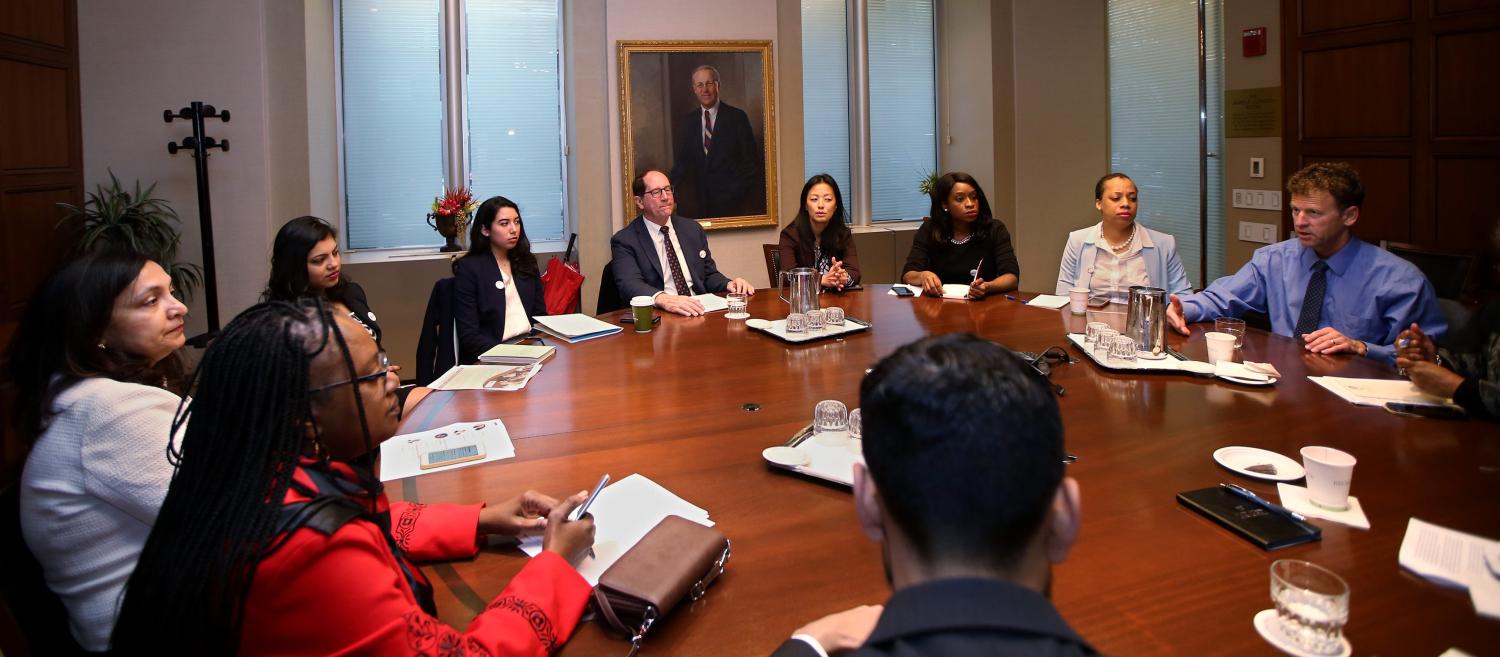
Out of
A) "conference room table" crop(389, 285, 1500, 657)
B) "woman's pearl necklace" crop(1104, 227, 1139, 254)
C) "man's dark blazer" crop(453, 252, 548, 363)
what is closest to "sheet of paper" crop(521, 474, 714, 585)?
"conference room table" crop(389, 285, 1500, 657)

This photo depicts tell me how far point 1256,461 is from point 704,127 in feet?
15.0

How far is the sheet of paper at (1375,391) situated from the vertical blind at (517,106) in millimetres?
4972

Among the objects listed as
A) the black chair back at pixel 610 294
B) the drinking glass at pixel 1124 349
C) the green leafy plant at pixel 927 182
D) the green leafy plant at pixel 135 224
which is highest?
the green leafy plant at pixel 927 182

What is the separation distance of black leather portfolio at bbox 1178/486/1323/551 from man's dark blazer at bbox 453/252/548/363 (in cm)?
293

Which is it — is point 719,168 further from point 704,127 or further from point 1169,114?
point 1169,114

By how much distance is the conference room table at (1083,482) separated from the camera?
1306mm

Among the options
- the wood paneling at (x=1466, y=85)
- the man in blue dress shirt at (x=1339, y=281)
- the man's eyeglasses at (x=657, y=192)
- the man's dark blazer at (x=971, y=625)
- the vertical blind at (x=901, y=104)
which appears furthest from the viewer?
the vertical blind at (x=901, y=104)

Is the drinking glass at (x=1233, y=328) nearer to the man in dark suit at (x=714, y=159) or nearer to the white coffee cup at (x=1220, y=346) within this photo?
the white coffee cup at (x=1220, y=346)

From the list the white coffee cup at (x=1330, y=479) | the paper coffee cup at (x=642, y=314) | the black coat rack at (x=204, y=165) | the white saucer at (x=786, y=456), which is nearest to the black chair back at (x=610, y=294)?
the paper coffee cup at (x=642, y=314)

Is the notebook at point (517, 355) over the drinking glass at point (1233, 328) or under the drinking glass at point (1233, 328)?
under

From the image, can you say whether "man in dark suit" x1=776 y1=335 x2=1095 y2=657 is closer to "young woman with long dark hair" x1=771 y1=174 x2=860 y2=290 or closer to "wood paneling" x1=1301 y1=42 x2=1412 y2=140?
"young woman with long dark hair" x1=771 y1=174 x2=860 y2=290

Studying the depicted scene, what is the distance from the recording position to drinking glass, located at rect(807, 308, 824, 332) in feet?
10.9

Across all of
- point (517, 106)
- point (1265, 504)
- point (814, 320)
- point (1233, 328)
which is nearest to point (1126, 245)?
point (1233, 328)

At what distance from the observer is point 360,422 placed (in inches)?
52.1
